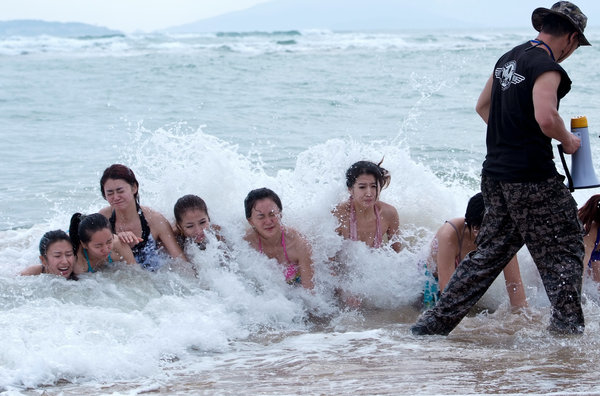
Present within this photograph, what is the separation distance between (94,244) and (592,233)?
3.38 m

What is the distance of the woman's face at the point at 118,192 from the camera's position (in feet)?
18.0

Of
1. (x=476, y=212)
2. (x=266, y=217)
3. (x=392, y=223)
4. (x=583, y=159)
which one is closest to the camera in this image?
(x=583, y=159)

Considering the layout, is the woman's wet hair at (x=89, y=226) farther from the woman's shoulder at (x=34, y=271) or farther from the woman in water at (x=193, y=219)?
the woman in water at (x=193, y=219)

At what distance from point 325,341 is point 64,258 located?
6.23 ft

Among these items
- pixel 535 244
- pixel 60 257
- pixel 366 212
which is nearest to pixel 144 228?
pixel 60 257

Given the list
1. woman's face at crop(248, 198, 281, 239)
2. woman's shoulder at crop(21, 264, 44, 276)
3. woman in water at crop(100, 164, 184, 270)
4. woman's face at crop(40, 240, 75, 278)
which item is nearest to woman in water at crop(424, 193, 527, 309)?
woman's face at crop(248, 198, 281, 239)

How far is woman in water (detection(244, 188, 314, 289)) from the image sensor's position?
5.39m

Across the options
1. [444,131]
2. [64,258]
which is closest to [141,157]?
[64,258]

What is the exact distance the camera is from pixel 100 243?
5133 mm

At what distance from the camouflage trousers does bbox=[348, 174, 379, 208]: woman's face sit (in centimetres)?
143

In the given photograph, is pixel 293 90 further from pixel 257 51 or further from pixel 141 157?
pixel 257 51

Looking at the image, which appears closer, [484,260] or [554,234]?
[554,234]

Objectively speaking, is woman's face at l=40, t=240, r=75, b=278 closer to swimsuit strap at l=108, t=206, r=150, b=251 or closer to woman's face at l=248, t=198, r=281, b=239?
swimsuit strap at l=108, t=206, r=150, b=251

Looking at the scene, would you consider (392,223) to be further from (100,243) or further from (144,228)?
(100,243)
